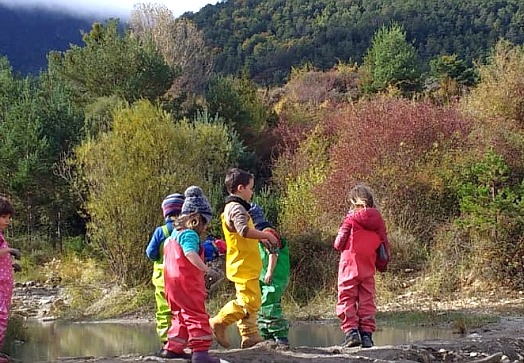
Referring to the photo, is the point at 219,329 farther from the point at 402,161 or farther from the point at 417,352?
the point at 402,161

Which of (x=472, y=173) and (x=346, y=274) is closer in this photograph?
(x=346, y=274)

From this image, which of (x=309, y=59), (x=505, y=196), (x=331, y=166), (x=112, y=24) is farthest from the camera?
(x=309, y=59)

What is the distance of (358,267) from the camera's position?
693 cm

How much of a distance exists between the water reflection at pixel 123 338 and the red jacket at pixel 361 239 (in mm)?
2158

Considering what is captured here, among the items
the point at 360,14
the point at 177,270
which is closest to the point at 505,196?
the point at 177,270

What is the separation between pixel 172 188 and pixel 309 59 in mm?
33196

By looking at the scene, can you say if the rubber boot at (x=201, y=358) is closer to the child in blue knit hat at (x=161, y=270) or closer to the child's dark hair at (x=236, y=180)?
the child in blue knit hat at (x=161, y=270)

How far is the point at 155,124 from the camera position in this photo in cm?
1684

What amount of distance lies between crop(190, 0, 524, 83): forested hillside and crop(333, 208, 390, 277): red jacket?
36161mm

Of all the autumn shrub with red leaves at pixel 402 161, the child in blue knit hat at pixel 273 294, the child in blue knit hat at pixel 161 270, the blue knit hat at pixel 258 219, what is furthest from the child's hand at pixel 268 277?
the autumn shrub with red leaves at pixel 402 161

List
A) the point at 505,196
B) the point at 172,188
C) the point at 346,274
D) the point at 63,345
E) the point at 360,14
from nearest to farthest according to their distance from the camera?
the point at 346,274
the point at 63,345
the point at 505,196
the point at 172,188
the point at 360,14

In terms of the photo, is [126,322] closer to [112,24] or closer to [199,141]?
[199,141]

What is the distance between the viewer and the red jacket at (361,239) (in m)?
6.94

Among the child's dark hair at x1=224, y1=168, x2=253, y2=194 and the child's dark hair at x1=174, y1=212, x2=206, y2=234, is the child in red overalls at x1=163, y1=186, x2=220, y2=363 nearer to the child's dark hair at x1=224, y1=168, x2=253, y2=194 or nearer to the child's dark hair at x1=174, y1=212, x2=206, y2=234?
the child's dark hair at x1=174, y1=212, x2=206, y2=234
